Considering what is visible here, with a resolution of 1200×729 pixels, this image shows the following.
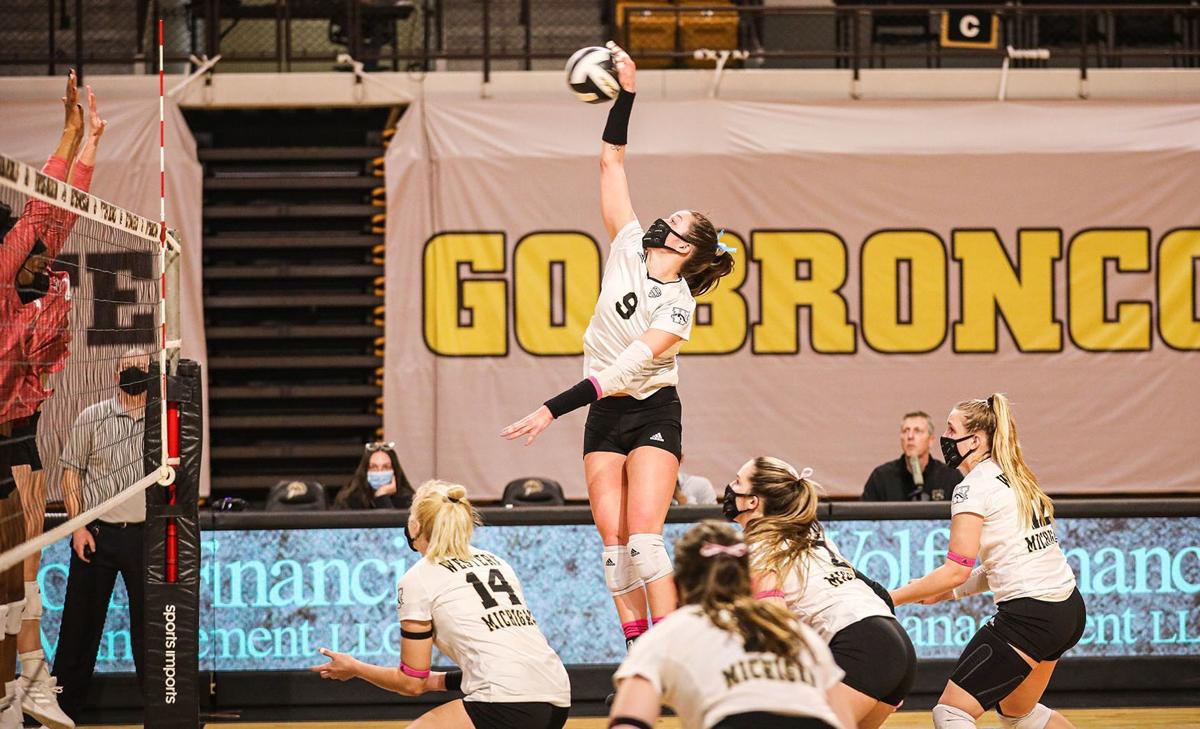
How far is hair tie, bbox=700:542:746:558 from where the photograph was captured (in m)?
3.35

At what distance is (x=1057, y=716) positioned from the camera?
582 centimetres

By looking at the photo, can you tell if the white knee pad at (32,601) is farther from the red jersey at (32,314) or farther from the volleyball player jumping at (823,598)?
the volleyball player jumping at (823,598)

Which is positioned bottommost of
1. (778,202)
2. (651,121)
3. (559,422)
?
(559,422)

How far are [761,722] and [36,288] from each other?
3.77m

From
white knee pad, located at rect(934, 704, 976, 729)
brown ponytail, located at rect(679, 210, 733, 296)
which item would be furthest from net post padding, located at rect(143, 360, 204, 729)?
white knee pad, located at rect(934, 704, 976, 729)

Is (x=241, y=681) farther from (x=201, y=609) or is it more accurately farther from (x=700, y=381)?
(x=700, y=381)

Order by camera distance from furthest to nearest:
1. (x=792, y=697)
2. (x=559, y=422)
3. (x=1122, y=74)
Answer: (x=1122, y=74) < (x=559, y=422) < (x=792, y=697)

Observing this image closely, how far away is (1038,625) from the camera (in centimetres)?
550

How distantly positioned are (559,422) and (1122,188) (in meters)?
5.09

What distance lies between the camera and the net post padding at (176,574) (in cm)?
586

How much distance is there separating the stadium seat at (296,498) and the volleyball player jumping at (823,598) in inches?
154

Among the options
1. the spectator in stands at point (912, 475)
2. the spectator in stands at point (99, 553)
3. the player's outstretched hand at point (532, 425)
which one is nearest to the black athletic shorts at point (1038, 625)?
the player's outstretched hand at point (532, 425)

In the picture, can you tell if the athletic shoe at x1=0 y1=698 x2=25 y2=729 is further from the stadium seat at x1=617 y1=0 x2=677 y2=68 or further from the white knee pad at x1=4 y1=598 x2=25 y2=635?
the stadium seat at x1=617 y1=0 x2=677 y2=68

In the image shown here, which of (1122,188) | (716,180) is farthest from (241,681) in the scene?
(1122,188)
